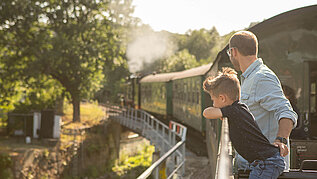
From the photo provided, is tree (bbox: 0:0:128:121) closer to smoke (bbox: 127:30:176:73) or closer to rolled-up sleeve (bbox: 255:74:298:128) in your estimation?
rolled-up sleeve (bbox: 255:74:298:128)

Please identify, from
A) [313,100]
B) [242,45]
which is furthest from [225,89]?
[313,100]

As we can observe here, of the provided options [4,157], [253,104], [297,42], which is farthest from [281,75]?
[4,157]

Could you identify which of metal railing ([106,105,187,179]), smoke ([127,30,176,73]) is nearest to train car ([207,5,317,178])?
metal railing ([106,105,187,179])

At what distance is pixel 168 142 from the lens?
651 inches

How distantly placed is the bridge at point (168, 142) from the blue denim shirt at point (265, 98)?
0.34m

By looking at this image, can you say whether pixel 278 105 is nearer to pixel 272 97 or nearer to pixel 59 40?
pixel 272 97

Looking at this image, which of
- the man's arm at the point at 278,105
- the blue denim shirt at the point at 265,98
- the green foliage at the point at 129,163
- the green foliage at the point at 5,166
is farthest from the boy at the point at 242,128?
the green foliage at the point at 129,163

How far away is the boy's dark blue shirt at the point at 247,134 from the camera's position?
2641 millimetres

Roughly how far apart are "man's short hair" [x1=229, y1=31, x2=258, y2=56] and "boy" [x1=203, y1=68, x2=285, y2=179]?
1.19 ft

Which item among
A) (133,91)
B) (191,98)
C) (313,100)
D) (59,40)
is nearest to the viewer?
(313,100)

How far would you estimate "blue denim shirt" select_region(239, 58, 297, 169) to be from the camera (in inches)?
111

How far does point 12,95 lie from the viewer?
847 inches

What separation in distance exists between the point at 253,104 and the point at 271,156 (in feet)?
1.45

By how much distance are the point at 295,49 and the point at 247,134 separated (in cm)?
405
